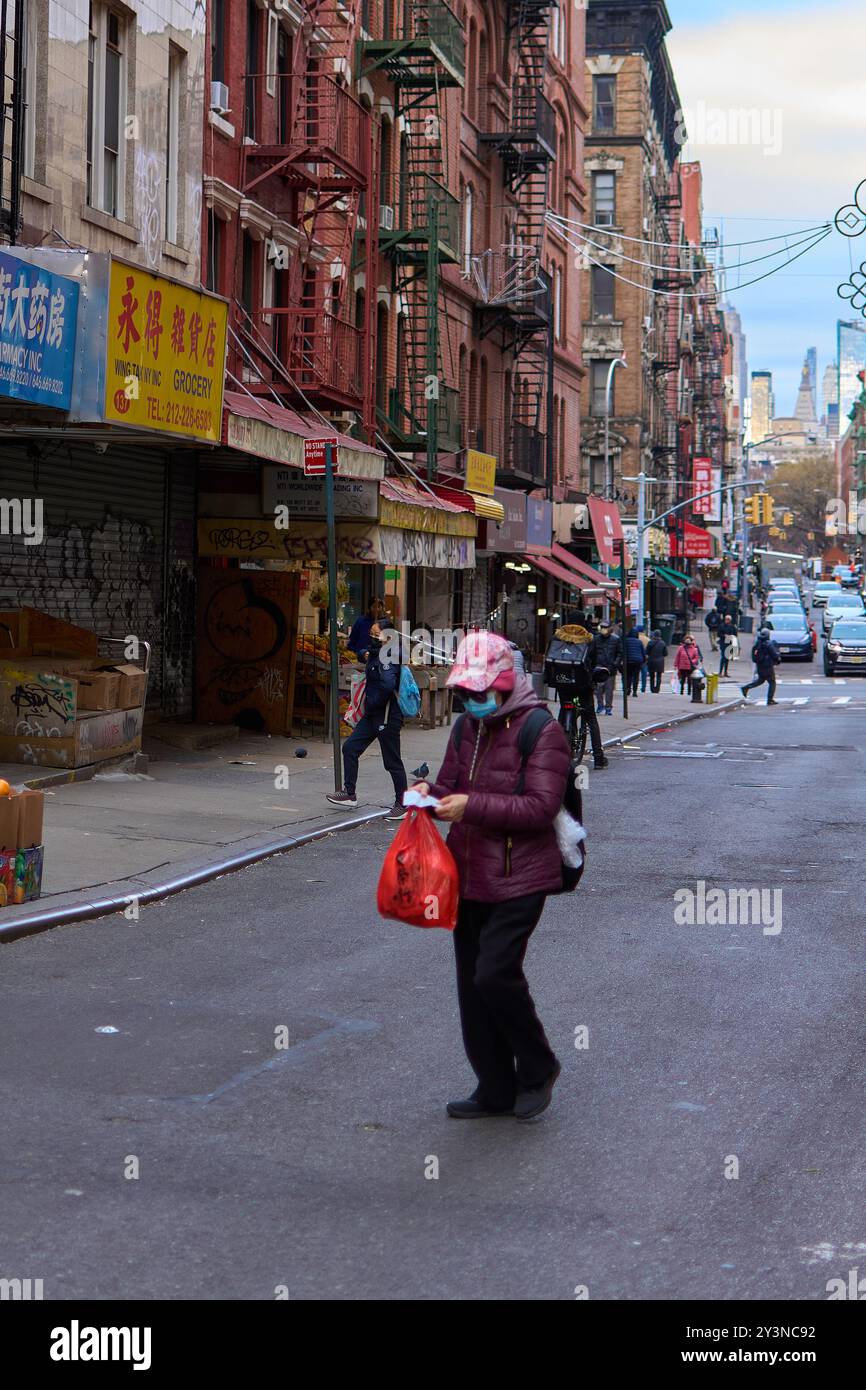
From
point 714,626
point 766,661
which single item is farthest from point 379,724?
point 714,626

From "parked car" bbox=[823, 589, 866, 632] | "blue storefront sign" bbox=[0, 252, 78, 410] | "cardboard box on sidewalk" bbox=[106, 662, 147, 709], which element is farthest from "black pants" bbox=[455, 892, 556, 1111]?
"parked car" bbox=[823, 589, 866, 632]

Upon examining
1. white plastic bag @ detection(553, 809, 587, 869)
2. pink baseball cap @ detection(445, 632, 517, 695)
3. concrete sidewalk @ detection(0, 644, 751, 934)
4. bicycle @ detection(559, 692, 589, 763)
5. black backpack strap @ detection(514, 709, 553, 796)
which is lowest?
concrete sidewalk @ detection(0, 644, 751, 934)

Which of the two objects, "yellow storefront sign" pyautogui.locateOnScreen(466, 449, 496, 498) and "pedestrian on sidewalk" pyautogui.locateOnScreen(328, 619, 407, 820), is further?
"yellow storefront sign" pyautogui.locateOnScreen(466, 449, 496, 498)

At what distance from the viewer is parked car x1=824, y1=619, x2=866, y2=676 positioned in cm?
5284

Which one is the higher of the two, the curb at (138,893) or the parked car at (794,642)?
the parked car at (794,642)

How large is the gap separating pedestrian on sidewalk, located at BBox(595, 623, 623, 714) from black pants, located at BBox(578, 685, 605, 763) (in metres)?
2.86

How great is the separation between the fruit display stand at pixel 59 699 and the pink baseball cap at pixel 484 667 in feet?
34.2

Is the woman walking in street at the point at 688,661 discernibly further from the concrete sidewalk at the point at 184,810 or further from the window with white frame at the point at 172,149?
the window with white frame at the point at 172,149

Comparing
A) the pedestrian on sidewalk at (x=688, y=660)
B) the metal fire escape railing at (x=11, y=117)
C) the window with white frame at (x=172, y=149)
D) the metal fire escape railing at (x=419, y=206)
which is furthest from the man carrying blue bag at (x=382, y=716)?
the pedestrian on sidewalk at (x=688, y=660)

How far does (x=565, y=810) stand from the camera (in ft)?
21.2

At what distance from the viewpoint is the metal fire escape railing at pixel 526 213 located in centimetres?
3859

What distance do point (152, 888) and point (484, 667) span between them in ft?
18.9

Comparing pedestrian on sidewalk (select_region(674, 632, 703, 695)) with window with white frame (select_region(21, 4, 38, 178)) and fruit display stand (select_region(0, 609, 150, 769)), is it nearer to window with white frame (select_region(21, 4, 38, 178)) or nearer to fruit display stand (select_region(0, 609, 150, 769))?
A: fruit display stand (select_region(0, 609, 150, 769))

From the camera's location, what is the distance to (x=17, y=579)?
17.5 meters
